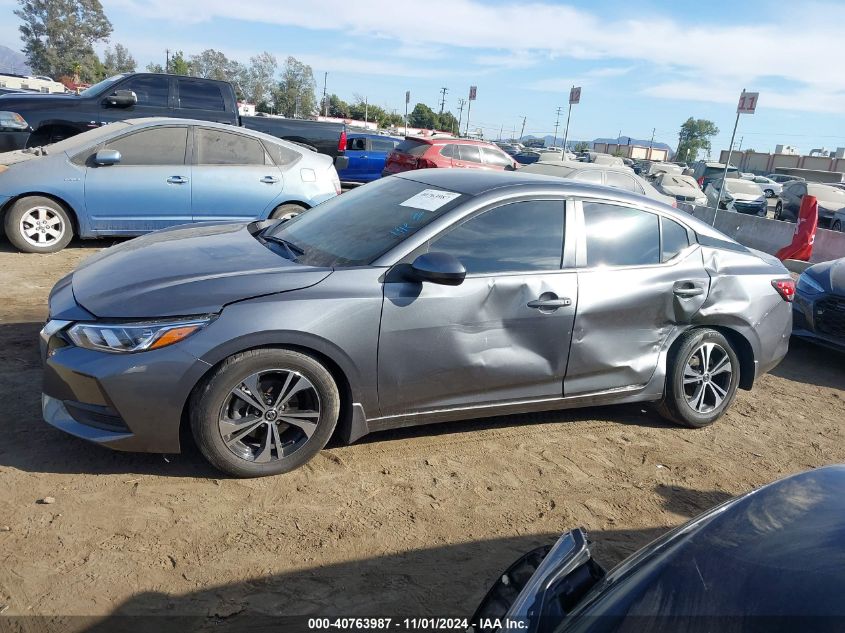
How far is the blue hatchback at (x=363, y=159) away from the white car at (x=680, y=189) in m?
8.14

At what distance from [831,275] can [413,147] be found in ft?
31.4

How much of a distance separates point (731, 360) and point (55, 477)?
4.21 m

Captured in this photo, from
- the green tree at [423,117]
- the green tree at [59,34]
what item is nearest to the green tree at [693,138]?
the green tree at [423,117]

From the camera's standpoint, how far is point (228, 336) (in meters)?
3.31

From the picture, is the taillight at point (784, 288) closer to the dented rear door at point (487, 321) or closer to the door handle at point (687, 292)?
the door handle at point (687, 292)

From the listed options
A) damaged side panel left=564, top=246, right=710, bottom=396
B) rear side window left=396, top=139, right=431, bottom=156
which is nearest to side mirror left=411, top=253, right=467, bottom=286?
damaged side panel left=564, top=246, right=710, bottom=396

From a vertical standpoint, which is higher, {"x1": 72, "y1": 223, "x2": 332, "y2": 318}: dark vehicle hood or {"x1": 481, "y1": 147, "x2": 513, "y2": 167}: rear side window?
{"x1": 481, "y1": 147, "x2": 513, "y2": 167}: rear side window

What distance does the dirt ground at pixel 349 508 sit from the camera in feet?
9.05

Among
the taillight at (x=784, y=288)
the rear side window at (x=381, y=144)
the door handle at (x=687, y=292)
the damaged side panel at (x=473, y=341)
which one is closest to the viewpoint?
the damaged side panel at (x=473, y=341)

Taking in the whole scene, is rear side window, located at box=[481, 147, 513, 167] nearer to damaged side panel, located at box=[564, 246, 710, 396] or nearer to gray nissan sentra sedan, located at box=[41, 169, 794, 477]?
gray nissan sentra sedan, located at box=[41, 169, 794, 477]

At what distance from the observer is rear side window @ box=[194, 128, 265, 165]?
26.2ft

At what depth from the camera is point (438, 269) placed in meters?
3.55

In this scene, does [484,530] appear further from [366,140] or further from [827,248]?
[366,140]

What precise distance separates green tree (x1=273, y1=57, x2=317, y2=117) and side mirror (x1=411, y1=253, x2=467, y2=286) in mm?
73530
